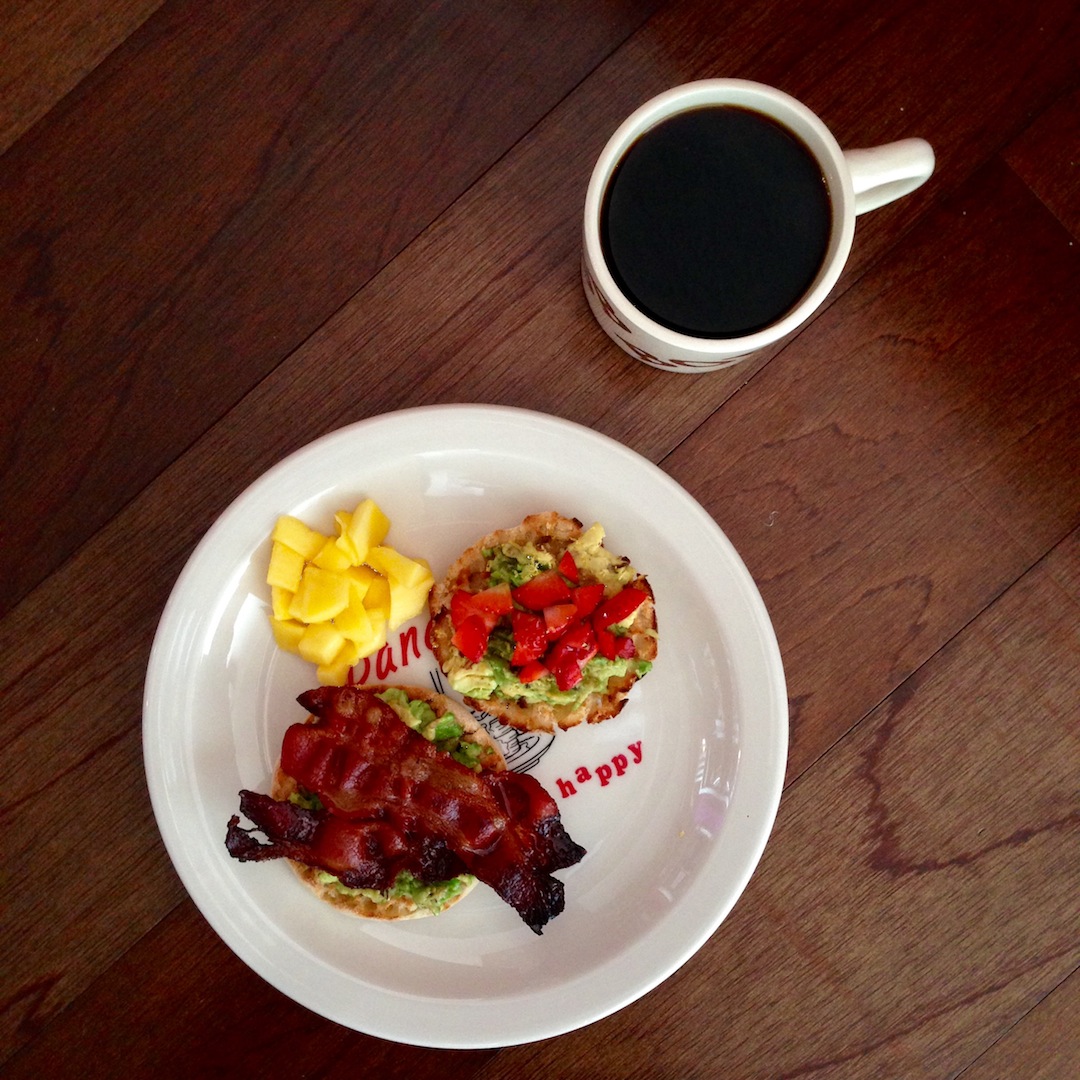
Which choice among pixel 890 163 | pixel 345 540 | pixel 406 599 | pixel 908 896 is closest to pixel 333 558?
pixel 345 540

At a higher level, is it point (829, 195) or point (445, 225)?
point (445, 225)

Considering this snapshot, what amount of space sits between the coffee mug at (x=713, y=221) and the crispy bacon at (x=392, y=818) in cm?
82

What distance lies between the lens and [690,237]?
1376mm

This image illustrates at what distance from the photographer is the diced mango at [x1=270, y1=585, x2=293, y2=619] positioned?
1567 millimetres

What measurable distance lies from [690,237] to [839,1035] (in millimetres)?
1565

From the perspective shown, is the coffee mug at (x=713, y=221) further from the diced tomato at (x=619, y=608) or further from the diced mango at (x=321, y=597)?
the diced mango at (x=321, y=597)

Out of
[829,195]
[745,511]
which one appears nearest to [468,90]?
[829,195]

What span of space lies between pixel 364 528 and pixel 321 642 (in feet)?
0.71

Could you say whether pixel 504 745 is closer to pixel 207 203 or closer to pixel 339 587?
pixel 339 587

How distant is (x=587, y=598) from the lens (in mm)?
1505

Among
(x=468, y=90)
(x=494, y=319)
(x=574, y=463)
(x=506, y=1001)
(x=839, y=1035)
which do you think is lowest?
(x=839, y=1035)

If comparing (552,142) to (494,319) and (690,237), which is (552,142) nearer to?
(494,319)

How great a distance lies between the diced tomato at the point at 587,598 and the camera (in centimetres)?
150

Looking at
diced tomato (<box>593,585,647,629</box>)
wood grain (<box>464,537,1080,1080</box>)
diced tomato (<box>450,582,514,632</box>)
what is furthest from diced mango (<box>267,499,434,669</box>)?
wood grain (<box>464,537,1080,1080</box>)
